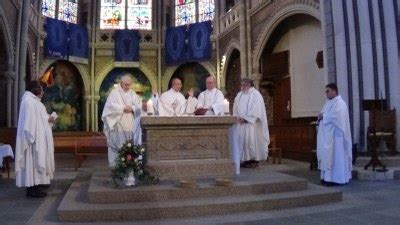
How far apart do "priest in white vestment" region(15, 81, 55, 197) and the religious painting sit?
15.1 m

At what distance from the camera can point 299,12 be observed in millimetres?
11438

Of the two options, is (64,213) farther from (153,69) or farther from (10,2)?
(153,69)

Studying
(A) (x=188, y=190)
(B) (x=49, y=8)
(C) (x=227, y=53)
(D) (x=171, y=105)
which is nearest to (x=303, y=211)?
(A) (x=188, y=190)

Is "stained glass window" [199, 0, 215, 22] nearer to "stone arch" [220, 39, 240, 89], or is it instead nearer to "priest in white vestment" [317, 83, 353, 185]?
"stone arch" [220, 39, 240, 89]

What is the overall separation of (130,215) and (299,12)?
8628 mm

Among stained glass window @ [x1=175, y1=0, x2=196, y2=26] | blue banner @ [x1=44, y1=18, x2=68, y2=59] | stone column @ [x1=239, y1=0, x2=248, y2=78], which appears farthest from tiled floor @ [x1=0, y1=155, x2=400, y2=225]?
stained glass window @ [x1=175, y1=0, x2=196, y2=26]

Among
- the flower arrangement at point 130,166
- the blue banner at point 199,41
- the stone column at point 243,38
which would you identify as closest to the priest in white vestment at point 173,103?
the flower arrangement at point 130,166

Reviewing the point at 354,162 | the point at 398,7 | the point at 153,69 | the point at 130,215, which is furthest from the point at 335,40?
the point at 153,69

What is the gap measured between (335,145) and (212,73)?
1377 cm

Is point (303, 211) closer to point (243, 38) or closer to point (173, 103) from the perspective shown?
point (173, 103)

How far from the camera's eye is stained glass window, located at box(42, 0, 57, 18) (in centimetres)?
1978

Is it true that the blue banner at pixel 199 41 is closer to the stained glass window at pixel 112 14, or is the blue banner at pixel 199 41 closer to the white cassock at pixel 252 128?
the stained glass window at pixel 112 14

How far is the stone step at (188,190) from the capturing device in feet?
16.0

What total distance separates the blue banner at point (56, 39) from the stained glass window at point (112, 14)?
2937mm
